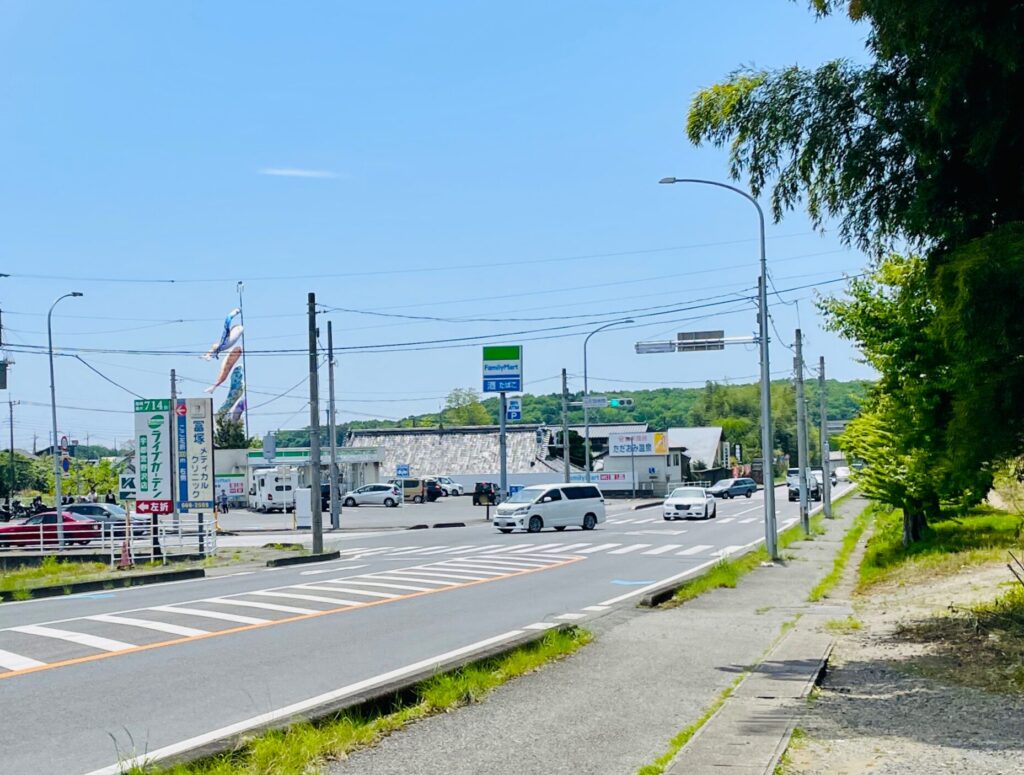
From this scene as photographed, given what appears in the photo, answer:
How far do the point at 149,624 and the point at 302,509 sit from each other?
36773mm

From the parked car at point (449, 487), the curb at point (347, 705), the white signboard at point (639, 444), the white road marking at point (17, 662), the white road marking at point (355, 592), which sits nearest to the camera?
the curb at point (347, 705)

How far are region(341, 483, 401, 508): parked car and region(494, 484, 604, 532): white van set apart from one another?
33.6m

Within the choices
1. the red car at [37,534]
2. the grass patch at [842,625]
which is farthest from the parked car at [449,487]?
the grass patch at [842,625]

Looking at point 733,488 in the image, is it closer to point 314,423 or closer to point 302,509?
point 302,509

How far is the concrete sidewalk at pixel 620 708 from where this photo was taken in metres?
6.91

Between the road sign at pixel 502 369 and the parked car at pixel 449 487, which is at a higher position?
the road sign at pixel 502 369

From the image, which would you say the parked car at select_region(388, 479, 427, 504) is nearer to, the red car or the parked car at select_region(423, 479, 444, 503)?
the parked car at select_region(423, 479, 444, 503)

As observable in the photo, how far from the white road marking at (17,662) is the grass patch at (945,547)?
13.2m

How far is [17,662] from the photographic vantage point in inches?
476

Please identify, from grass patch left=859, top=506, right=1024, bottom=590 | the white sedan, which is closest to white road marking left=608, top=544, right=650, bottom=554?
grass patch left=859, top=506, right=1024, bottom=590

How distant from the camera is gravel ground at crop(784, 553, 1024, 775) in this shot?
655 cm

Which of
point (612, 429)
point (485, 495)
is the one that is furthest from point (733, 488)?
point (485, 495)

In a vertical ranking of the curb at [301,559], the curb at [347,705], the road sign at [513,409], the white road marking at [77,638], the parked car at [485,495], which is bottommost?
the parked car at [485,495]

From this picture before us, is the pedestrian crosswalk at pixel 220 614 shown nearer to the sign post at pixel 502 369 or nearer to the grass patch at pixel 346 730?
the grass patch at pixel 346 730
